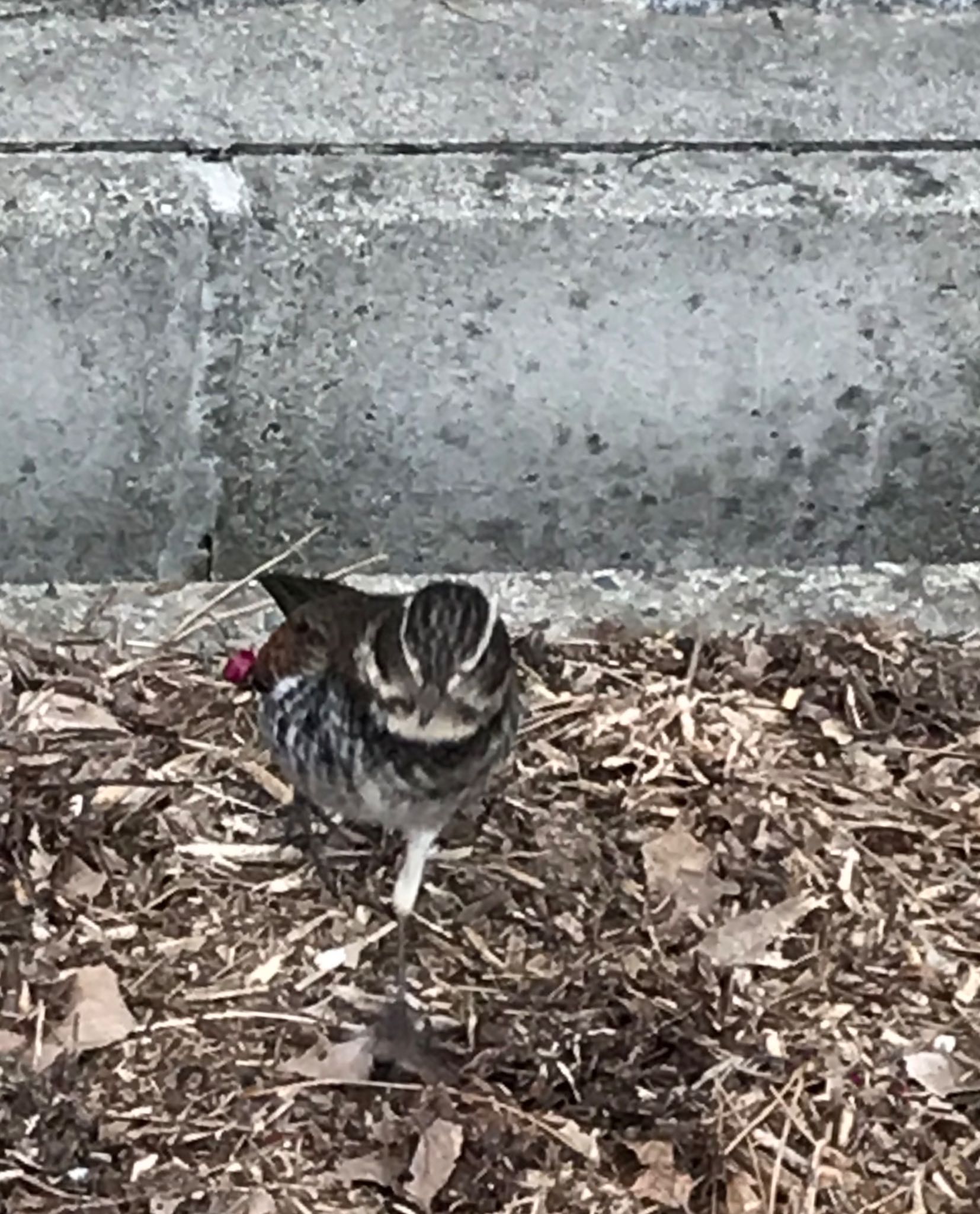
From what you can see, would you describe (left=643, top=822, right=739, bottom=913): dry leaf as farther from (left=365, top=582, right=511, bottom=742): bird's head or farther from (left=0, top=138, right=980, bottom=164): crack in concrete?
(left=0, top=138, right=980, bottom=164): crack in concrete

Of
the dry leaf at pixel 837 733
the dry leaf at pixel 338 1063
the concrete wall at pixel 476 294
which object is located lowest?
the dry leaf at pixel 338 1063

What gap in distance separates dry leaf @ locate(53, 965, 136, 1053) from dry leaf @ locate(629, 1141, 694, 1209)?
2.42ft

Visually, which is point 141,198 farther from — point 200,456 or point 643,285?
point 643,285

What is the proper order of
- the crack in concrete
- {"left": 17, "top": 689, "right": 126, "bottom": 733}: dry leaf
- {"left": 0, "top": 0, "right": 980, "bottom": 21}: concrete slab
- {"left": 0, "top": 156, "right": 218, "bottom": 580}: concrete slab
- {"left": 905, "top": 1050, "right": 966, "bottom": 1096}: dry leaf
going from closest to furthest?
{"left": 905, "top": 1050, "right": 966, "bottom": 1096}: dry leaf, {"left": 17, "top": 689, "right": 126, "bottom": 733}: dry leaf, {"left": 0, "top": 156, "right": 218, "bottom": 580}: concrete slab, the crack in concrete, {"left": 0, "top": 0, "right": 980, "bottom": 21}: concrete slab

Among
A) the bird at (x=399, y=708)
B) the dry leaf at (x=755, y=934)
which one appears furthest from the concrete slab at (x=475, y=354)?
the dry leaf at (x=755, y=934)

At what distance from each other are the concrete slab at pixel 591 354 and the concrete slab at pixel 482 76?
124 millimetres

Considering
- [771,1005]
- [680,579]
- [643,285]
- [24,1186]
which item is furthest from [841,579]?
[24,1186]

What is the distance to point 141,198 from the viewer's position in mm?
4172

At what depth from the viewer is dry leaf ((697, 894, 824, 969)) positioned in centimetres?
366

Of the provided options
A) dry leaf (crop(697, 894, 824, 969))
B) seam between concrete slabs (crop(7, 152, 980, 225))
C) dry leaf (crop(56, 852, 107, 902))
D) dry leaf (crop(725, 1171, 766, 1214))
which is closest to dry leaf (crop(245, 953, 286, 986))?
dry leaf (crop(56, 852, 107, 902))

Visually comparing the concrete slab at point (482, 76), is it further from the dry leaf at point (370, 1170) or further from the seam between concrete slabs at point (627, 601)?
the dry leaf at point (370, 1170)

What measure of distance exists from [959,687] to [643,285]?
2.89 ft

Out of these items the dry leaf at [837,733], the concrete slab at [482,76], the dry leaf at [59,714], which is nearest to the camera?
the dry leaf at [59,714]

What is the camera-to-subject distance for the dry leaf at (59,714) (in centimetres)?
391
